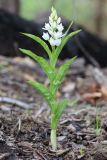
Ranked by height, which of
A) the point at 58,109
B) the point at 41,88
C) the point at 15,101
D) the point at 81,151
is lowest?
the point at 81,151

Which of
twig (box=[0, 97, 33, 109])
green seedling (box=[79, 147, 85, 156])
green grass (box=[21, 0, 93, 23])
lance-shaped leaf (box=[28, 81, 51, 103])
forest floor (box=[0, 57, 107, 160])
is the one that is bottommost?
green seedling (box=[79, 147, 85, 156])

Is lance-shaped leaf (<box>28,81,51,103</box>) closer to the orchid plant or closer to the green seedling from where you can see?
the orchid plant

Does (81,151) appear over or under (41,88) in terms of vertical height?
under

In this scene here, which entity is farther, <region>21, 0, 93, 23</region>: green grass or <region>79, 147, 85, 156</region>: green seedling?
<region>21, 0, 93, 23</region>: green grass

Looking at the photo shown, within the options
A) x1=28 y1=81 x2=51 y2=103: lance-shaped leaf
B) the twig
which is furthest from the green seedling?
the twig

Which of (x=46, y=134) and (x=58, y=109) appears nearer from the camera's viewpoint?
(x=58, y=109)

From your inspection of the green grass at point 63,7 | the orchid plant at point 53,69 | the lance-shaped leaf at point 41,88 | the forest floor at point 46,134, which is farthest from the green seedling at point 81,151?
the green grass at point 63,7

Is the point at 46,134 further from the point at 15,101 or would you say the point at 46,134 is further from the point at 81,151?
the point at 15,101

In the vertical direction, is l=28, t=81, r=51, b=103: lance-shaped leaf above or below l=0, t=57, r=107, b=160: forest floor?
above

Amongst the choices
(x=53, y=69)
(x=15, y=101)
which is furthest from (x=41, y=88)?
(x=15, y=101)

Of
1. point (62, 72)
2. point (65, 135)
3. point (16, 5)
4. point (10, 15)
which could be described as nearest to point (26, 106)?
point (65, 135)

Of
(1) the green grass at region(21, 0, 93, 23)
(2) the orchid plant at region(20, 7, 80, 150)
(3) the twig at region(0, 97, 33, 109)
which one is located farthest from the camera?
(1) the green grass at region(21, 0, 93, 23)
